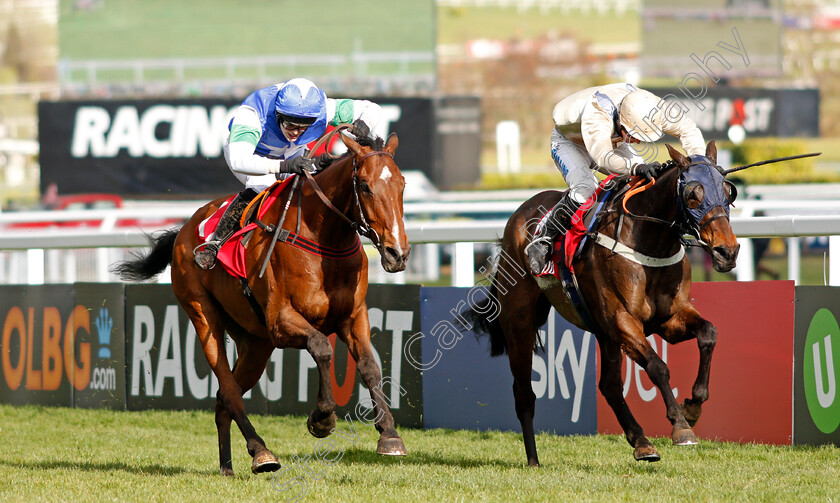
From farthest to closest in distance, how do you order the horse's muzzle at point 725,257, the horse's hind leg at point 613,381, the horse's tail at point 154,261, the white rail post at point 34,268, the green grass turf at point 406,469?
the white rail post at point 34,268
the horse's tail at point 154,261
the horse's hind leg at point 613,381
the horse's muzzle at point 725,257
the green grass turf at point 406,469

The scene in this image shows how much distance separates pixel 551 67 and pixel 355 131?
45333 millimetres

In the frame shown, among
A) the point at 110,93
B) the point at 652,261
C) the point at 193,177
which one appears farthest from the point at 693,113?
the point at 652,261

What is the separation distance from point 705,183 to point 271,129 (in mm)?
2390

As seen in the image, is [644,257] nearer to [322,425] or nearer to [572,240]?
[572,240]

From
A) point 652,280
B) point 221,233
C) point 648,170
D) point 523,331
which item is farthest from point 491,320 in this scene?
point 221,233

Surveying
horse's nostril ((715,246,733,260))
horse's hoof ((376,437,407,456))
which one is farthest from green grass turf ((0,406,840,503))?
horse's nostril ((715,246,733,260))

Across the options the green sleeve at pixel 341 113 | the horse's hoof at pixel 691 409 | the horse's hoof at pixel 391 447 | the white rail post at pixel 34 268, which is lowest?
the horse's hoof at pixel 391 447

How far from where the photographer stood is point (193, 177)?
66.0 ft

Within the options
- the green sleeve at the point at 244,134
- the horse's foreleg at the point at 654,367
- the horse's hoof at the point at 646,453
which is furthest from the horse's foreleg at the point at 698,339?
the green sleeve at the point at 244,134

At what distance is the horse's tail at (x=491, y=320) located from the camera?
22.5 feet

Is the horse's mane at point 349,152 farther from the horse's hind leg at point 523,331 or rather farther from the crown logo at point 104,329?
the crown logo at point 104,329

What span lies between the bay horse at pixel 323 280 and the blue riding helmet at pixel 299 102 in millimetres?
415

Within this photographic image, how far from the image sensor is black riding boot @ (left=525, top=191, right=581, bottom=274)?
622 centimetres

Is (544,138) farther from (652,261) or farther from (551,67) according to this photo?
(652,261)
